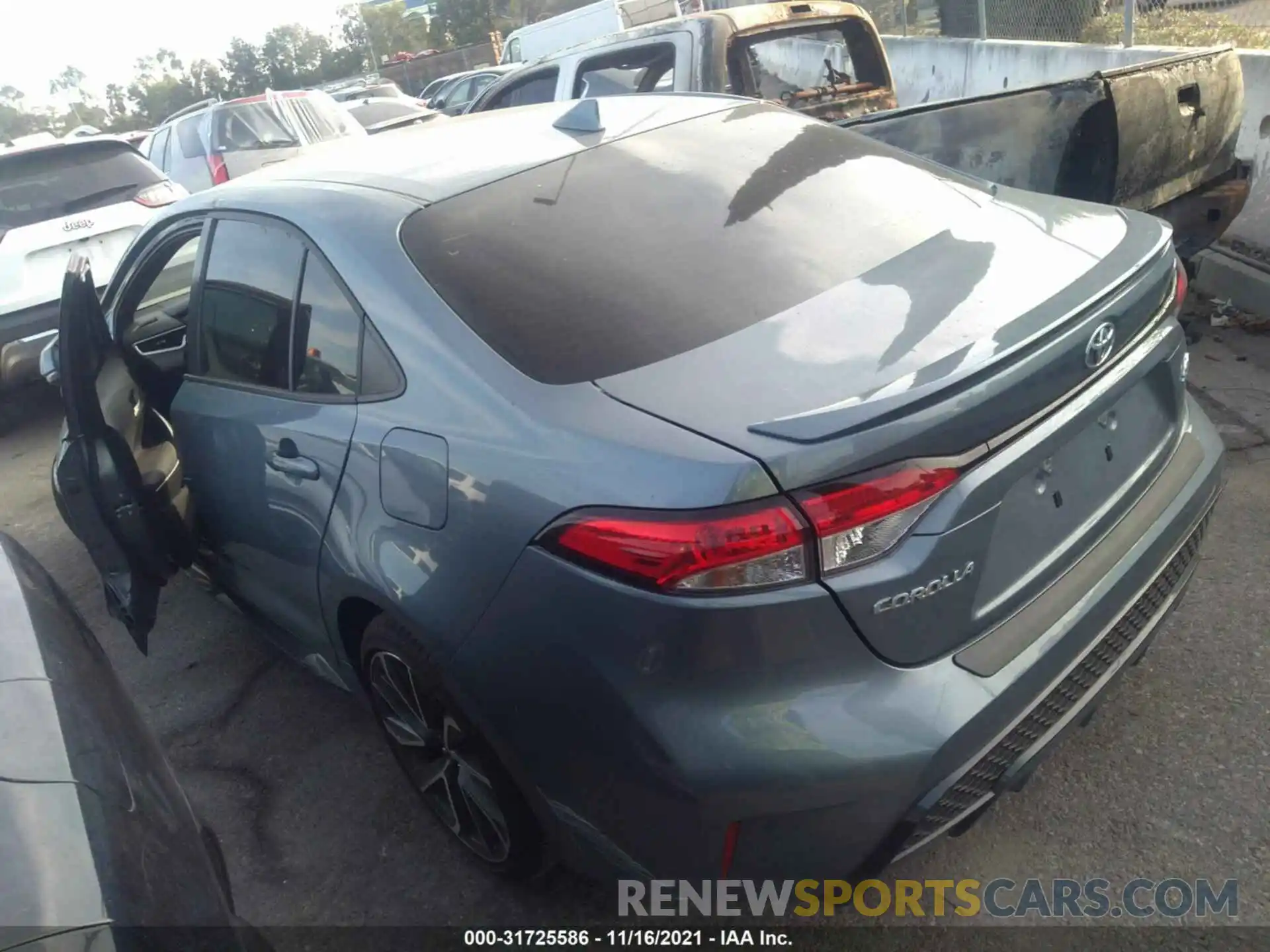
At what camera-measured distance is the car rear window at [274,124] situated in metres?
9.86

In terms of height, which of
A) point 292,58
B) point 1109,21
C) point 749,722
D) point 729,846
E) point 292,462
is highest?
point 292,58

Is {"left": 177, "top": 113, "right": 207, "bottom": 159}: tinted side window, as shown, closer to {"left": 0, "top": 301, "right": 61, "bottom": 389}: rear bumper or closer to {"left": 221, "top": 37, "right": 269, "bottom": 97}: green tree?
{"left": 0, "top": 301, "right": 61, "bottom": 389}: rear bumper

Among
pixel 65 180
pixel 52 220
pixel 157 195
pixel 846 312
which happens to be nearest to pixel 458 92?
pixel 157 195

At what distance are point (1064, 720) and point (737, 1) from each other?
21367 millimetres

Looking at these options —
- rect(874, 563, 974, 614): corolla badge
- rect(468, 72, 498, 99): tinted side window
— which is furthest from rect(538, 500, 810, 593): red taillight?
rect(468, 72, 498, 99): tinted side window

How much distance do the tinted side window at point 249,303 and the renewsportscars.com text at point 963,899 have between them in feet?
5.36

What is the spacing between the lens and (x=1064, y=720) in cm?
207

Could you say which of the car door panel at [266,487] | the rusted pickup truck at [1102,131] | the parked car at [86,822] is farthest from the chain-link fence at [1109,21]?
the parked car at [86,822]

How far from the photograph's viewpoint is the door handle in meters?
2.50

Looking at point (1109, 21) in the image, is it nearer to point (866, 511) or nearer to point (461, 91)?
point (866, 511)

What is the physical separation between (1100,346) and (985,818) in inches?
48.0

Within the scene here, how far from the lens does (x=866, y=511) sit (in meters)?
1.70

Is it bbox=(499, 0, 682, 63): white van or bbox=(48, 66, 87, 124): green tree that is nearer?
bbox=(499, 0, 682, 63): white van

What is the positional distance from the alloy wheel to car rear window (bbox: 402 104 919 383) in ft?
2.87
